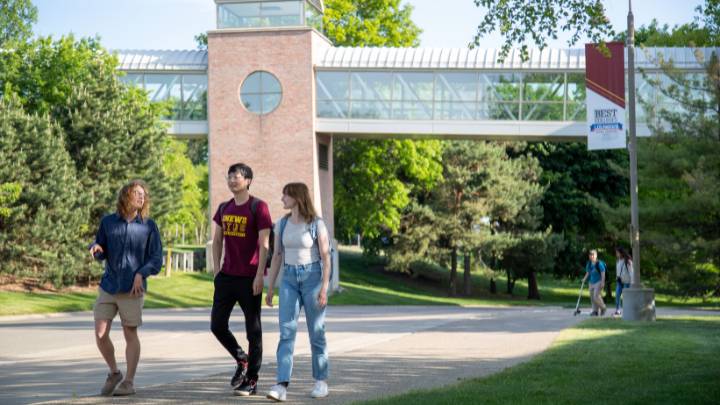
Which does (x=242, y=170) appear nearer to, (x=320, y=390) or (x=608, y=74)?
(x=320, y=390)

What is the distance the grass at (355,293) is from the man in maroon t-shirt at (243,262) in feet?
54.5

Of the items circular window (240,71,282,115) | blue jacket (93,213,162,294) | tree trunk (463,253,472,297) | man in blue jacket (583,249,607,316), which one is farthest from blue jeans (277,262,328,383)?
tree trunk (463,253,472,297)

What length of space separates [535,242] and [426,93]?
15.7 metres

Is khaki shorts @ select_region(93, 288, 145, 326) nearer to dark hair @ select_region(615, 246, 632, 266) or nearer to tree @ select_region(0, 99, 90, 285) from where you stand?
dark hair @ select_region(615, 246, 632, 266)

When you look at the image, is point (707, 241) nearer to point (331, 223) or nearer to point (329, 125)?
point (329, 125)

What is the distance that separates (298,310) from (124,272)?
162cm

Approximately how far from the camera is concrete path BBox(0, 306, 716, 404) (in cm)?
995

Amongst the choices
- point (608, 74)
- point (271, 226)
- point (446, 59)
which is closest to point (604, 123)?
point (608, 74)

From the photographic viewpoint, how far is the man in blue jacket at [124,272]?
9562 millimetres

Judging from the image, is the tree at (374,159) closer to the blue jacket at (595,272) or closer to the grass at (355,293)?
the grass at (355,293)

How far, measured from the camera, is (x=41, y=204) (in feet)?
103

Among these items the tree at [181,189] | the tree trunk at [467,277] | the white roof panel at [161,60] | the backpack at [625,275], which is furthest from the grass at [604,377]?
the tree trunk at [467,277]

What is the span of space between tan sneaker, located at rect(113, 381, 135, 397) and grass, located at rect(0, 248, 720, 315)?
53.8 feet

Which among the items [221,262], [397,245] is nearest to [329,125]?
[397,245]
